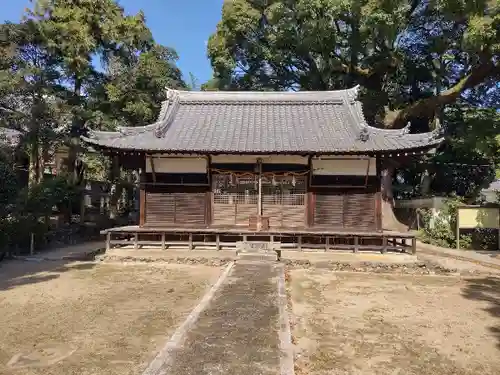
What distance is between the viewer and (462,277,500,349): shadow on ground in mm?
8178

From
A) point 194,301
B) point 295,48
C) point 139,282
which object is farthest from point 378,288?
point 295,48

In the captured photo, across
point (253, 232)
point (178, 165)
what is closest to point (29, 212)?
point (178, 165)

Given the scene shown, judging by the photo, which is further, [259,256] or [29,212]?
[29,212]

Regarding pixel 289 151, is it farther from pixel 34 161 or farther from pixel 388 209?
pixel 34 161

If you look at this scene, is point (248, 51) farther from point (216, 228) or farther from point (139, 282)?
point (139, 282)

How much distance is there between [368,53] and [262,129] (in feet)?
42.4

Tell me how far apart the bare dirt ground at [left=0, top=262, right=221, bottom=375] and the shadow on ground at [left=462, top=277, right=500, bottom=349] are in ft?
19.3

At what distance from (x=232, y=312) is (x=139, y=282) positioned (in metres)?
4.52

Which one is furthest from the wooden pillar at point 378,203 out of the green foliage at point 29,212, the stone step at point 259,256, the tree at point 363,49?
the green foliage at point 29,212

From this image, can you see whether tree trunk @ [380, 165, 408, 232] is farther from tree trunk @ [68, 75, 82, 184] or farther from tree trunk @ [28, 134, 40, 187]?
tree trunk @ [28, 134, 40, 187]

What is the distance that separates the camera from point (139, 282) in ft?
33.7

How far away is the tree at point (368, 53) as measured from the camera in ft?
69.2

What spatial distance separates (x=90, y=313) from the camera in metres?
7.32

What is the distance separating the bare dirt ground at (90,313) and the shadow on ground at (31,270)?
2cm
